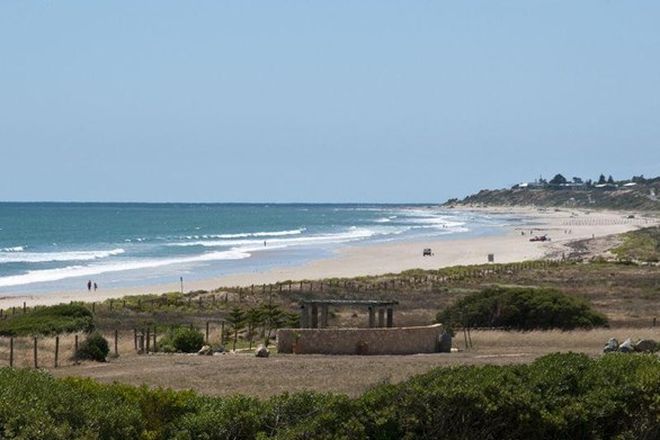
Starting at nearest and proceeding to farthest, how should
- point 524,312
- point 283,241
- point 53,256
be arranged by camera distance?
point 524,312 → point 53,256 → point 283,241

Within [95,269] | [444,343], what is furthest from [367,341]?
[95,269]

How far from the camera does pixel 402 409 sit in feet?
41.7

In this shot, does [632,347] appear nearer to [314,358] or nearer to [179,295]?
[314,358]

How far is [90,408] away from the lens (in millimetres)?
12086

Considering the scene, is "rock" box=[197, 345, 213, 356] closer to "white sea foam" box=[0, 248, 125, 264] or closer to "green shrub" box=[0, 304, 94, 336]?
"green shrub" box=[0, 304, 94, 336]

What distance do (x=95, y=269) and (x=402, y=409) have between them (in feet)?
240

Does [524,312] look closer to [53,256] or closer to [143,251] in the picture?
[53,256]

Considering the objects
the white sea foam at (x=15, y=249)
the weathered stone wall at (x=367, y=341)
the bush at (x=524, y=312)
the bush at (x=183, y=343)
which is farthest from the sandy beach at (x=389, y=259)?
the white sea foam at (x=15, y=249)

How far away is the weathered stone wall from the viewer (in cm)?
2888

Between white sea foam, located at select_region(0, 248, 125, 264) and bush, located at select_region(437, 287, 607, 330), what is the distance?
207 feet

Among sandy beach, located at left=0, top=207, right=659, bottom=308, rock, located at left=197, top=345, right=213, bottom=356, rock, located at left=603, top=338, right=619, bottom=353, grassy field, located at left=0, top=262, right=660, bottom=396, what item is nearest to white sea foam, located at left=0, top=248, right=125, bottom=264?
sandy beach, located at left=0, top=207, right=659, bottom=308

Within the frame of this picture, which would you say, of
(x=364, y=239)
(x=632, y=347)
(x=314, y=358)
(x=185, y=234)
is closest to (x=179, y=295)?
(x=314, y=358)

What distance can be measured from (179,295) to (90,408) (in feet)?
143

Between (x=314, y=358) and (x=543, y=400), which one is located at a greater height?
(x=543, y=400)
